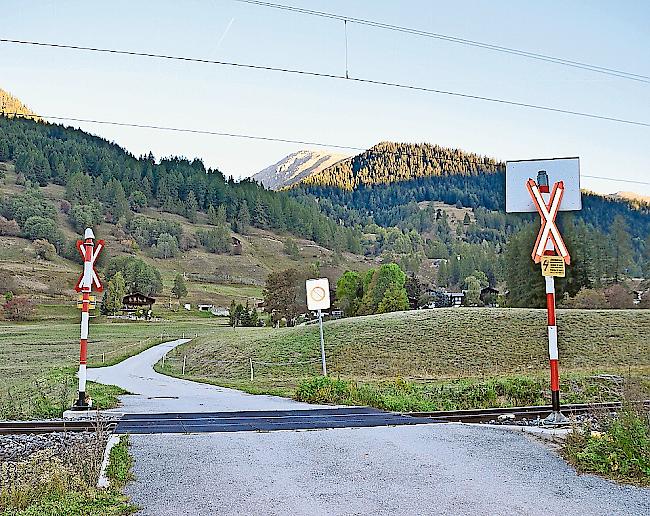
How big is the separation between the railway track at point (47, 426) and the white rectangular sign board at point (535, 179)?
744 centimetres

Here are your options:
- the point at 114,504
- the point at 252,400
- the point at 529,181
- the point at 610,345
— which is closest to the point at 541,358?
the point at 610,345

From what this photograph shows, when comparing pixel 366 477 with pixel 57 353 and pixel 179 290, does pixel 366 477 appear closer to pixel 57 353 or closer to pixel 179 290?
pixel 57 353

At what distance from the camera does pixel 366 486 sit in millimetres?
7066

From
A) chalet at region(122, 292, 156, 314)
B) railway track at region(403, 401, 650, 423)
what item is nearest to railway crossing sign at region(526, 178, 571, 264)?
railway track at region(403, 401, 650, 423)

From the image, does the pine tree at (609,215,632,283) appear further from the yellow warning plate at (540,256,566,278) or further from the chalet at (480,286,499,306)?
the yellow warning plate at (540,256,566,278)

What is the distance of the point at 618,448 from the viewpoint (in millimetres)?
7703

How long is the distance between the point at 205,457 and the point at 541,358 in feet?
123

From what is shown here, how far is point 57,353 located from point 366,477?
52.3 m

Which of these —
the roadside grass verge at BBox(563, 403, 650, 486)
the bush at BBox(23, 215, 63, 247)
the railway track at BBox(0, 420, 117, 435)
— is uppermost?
the bush at BBox(23, 215, 63, 247)

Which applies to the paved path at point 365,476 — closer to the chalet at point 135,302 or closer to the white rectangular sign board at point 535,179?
the white rectangular sign board at point 535,179

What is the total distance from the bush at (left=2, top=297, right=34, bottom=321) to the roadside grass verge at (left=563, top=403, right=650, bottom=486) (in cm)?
9361

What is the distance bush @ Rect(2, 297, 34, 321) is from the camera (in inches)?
3627

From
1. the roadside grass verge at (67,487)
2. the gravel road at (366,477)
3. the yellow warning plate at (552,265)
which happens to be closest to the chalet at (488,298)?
the yellow warning plate at (552,265)

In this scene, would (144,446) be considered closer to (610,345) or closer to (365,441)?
(365,441)
